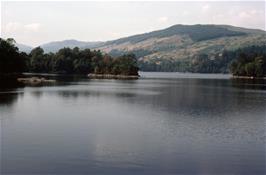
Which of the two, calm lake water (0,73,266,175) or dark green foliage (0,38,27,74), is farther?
dark green foliage (0,38,27,74)

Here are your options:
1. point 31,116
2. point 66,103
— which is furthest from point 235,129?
point 66,103

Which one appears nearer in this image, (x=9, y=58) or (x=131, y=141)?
(x=131, y=141)

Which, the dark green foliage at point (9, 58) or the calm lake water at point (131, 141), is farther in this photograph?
the dark green foliage at point (9, 58)

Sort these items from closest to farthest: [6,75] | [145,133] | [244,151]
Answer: [244,151] → [145,133] → [6,75]

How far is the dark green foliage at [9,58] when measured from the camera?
545ft

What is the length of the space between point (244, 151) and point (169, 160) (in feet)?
27.2

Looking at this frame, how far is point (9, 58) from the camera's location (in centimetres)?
16988

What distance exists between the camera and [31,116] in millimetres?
58125

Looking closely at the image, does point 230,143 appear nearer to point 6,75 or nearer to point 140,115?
point 140,115

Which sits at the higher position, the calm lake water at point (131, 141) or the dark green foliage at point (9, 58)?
the dark green foliage at point (9, 58)

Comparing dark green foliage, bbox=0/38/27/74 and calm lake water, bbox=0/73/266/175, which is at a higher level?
dark green foliage, bbox=0/38/27/74

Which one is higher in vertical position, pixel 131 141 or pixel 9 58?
pixel 9 58

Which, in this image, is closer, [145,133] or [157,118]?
[145,133]

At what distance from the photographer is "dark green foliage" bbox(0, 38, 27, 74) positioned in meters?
166
